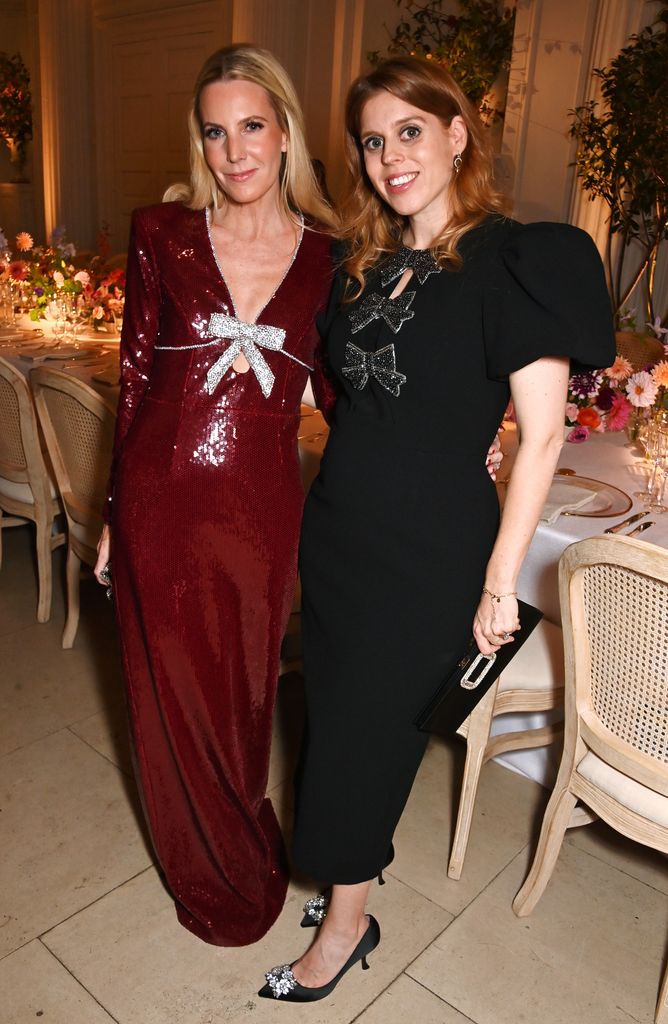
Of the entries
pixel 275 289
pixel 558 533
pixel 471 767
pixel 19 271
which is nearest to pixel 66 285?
pixel 19 271

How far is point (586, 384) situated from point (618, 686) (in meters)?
1.40

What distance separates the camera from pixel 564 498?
241cm

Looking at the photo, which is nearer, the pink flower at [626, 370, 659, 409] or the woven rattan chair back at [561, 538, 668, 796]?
the woven rattan chair back at [561, 538, 668, 796]

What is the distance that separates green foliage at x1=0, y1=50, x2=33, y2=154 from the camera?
973 centimetres

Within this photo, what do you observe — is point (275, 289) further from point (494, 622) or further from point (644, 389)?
point (644, 389)

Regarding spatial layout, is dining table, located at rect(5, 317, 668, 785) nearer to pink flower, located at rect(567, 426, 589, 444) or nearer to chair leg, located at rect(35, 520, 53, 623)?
pink flower, located at rect(567, 426, 589, 444)

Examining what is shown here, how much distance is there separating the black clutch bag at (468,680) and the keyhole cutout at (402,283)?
654 millimetres

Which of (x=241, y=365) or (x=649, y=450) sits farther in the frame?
(x=649, y=450)

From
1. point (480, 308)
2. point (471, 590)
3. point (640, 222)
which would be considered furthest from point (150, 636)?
point (640, 222)

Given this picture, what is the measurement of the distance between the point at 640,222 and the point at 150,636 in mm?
4373

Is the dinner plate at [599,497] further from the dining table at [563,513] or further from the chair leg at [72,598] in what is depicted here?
the chair leg at [72,598]

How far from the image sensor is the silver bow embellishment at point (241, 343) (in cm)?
184

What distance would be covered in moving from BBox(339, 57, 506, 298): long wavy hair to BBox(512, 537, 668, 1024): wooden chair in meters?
0.68

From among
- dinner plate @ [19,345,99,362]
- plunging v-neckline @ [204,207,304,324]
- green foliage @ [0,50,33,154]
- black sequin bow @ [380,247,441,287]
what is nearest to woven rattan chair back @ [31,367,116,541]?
dinner plate @ [19,345,99,362]
